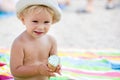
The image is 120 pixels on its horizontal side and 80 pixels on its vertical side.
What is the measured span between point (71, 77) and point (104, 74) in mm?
243

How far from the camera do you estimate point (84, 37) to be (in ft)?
12.2

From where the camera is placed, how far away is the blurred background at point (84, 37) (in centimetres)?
212

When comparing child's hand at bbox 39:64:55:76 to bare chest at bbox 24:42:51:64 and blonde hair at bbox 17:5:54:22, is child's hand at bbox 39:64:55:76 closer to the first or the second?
bare chest at bbox 24:42:51:64

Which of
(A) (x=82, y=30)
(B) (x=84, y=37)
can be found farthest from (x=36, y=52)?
(A) (x=82, y=30)

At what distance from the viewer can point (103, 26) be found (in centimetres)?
435

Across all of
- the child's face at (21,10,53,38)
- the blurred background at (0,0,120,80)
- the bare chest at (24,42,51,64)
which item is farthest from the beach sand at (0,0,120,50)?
the child's face at (21,10,53,38)

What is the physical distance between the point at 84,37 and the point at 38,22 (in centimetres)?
226

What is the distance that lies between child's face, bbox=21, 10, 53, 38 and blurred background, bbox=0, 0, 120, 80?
452 millimetres

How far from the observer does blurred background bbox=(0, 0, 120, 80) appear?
212 centimetres

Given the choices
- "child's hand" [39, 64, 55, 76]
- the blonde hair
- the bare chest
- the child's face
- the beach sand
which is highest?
the beach sand

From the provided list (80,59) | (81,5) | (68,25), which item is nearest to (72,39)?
(68,25)

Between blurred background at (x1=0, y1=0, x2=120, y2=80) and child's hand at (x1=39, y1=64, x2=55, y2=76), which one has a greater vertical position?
blurred background at (x1=0, y1=0, x2=120, y2=80)

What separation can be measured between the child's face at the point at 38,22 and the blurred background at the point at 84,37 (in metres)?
0.45

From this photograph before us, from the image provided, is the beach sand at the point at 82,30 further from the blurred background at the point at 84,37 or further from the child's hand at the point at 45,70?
the child's hand at the point at 45,70
